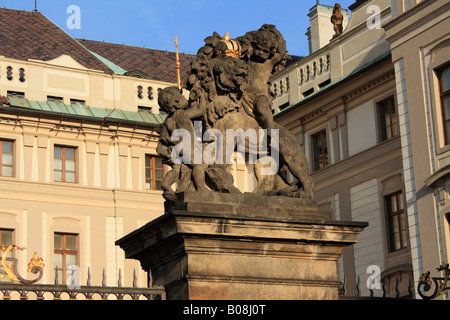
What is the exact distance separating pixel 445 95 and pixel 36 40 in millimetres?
19329

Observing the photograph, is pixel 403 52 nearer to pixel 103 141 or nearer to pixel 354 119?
pixel 354 119

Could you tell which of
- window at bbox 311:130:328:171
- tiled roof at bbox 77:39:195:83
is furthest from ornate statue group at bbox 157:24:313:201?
tiled roof at bbox 77:39:195:83

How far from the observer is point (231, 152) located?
10992 mm

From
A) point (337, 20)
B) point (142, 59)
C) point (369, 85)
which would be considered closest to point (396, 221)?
point (369, 85)

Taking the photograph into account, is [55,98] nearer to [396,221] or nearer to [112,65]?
[112,65]

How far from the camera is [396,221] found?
3188cm

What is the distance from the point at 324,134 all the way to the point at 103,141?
813 centimetres

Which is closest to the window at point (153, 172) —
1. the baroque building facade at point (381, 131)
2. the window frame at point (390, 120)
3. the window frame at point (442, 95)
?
the baroque building facade at point (381, 131)

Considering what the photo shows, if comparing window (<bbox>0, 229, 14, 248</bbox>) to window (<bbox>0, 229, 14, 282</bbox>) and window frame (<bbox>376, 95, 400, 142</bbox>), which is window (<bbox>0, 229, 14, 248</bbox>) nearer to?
window (<bbox>0, 229, 14, 282</bbox>)

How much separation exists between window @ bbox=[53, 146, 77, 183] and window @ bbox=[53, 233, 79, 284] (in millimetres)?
2006

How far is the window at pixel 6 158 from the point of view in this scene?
122 feet

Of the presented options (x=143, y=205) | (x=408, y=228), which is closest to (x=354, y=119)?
(x=408, y=228)

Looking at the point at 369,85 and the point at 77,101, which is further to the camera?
the point at 77,101
